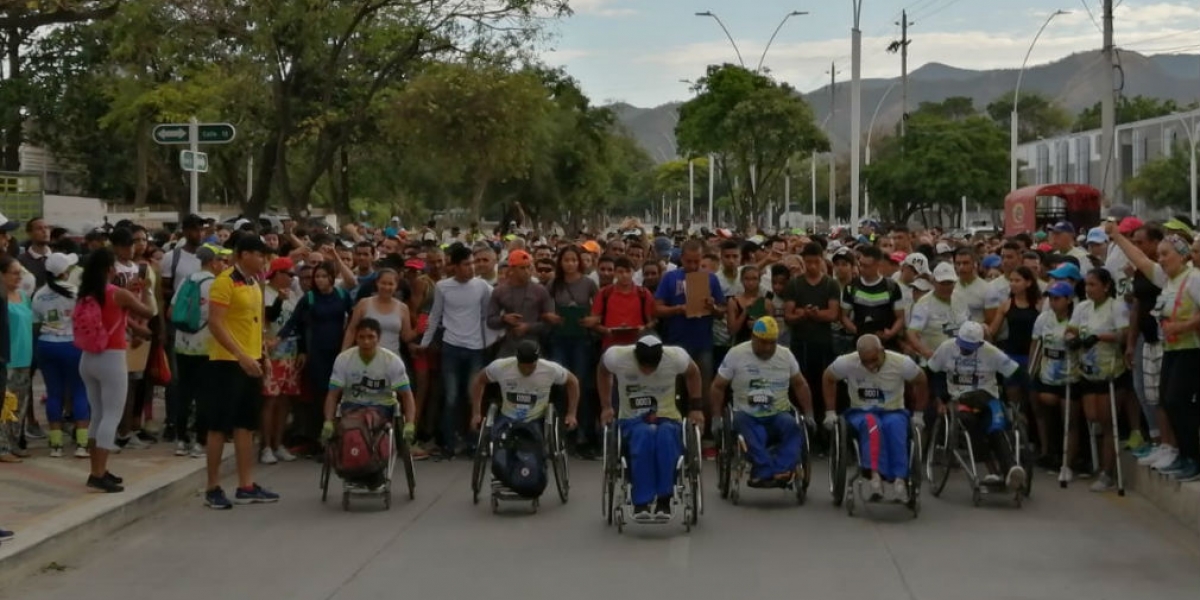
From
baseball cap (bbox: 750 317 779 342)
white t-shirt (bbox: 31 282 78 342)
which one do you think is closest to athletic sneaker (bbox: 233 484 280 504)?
white t-shirt (bbox: 31 282 78 342)

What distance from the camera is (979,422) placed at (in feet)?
40.2

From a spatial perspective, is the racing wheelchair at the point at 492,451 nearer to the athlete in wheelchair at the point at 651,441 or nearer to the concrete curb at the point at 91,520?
the athlete in wheelchair at the point at 651,441

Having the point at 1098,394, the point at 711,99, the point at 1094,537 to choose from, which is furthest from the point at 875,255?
the point at 711,99

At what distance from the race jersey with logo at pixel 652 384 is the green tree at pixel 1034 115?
14463cm

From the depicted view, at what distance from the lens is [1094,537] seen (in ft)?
35.7

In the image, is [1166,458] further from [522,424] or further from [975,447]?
[522,424]

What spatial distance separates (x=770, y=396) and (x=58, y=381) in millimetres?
6350

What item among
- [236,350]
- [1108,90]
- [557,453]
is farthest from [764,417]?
[1108,90]

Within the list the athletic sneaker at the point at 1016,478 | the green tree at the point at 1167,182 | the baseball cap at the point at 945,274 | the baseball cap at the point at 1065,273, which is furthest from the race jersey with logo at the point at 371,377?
the green tree at the point at 1167,182

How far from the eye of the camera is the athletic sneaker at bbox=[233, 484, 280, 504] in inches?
486

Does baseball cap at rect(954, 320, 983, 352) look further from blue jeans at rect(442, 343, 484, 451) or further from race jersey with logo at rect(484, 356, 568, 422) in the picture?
blue jeans at rect(442, 343, 484, 451)

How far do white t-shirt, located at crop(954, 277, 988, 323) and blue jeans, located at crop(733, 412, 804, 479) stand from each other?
127 inches

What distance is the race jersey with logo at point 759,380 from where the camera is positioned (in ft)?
39.2

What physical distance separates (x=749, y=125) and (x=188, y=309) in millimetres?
36642
